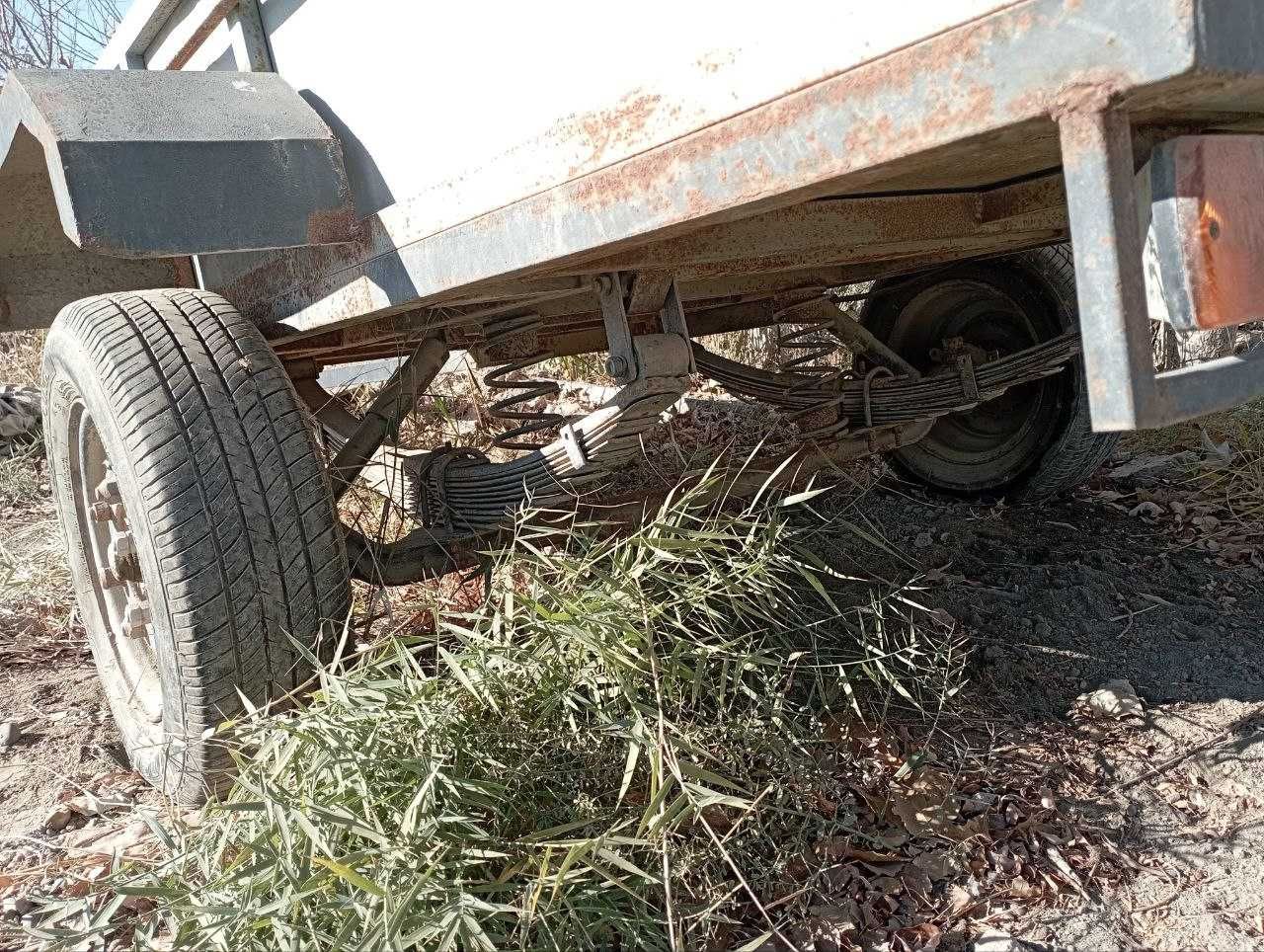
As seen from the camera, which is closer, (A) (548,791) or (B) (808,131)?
(B) (808,131)

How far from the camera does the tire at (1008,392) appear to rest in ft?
11.0

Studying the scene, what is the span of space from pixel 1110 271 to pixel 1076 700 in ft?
5.46

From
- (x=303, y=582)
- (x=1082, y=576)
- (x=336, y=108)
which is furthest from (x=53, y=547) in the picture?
(x=1082, y=576)

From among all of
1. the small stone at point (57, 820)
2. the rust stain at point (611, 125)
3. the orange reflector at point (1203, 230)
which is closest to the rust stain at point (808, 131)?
the rust stain at point (611, 125)

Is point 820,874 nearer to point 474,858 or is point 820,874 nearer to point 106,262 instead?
point 474,858

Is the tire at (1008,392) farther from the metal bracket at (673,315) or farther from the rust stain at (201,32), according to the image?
the rust stain at (201,32)

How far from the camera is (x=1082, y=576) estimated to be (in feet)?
9.70

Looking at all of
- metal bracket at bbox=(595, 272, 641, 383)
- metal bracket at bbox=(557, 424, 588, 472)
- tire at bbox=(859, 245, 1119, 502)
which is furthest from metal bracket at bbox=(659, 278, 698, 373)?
tire at bbox=(859, 245, 1119, 502)

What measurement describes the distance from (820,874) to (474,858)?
643mm

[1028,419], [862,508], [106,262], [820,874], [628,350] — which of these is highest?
[106,262]

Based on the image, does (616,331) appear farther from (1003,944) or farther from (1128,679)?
(1128,679)

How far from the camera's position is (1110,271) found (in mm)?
1001

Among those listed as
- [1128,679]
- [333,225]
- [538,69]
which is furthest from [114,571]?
[1128,679]

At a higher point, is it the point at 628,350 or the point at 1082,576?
the point at 628,350
